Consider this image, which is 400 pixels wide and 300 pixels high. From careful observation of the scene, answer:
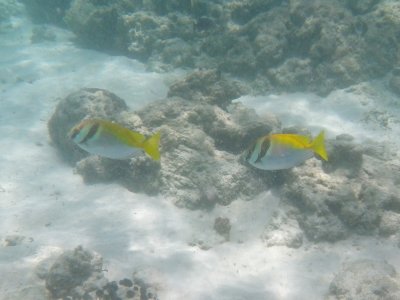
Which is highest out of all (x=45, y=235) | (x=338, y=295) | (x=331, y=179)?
(x=331, y=179)

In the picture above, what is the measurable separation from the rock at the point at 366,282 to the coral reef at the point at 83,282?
2.12 m

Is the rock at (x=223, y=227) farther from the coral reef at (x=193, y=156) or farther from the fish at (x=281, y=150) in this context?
the fish at (x=281, y=150)

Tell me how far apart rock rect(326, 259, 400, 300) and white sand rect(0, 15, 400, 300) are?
0.86 feet

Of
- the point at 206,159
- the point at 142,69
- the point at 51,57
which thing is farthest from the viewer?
the point at 51,57

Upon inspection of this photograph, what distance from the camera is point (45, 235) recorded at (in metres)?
5.30

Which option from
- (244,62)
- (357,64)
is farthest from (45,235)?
(357,64)

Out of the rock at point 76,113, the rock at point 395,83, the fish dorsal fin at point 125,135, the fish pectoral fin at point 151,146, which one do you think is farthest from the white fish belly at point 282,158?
the rock at point 395,83

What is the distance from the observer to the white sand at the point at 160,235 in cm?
460

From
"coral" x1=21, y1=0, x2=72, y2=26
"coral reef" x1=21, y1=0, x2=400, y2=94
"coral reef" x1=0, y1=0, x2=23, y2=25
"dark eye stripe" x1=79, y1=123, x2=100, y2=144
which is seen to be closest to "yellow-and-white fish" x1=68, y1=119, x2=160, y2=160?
"dark eye stripe" x1=79, y1=123, x2=100, y2=144

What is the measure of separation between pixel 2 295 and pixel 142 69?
26.3 ft

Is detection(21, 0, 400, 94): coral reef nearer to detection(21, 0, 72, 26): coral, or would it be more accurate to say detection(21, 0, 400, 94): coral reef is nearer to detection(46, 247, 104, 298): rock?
detection(21, 0, 72, 26): coral

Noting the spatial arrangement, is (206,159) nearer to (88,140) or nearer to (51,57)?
(88,140)

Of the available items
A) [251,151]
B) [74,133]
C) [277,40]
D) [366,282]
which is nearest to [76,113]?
[74,133]

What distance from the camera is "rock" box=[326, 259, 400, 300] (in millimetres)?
4043
